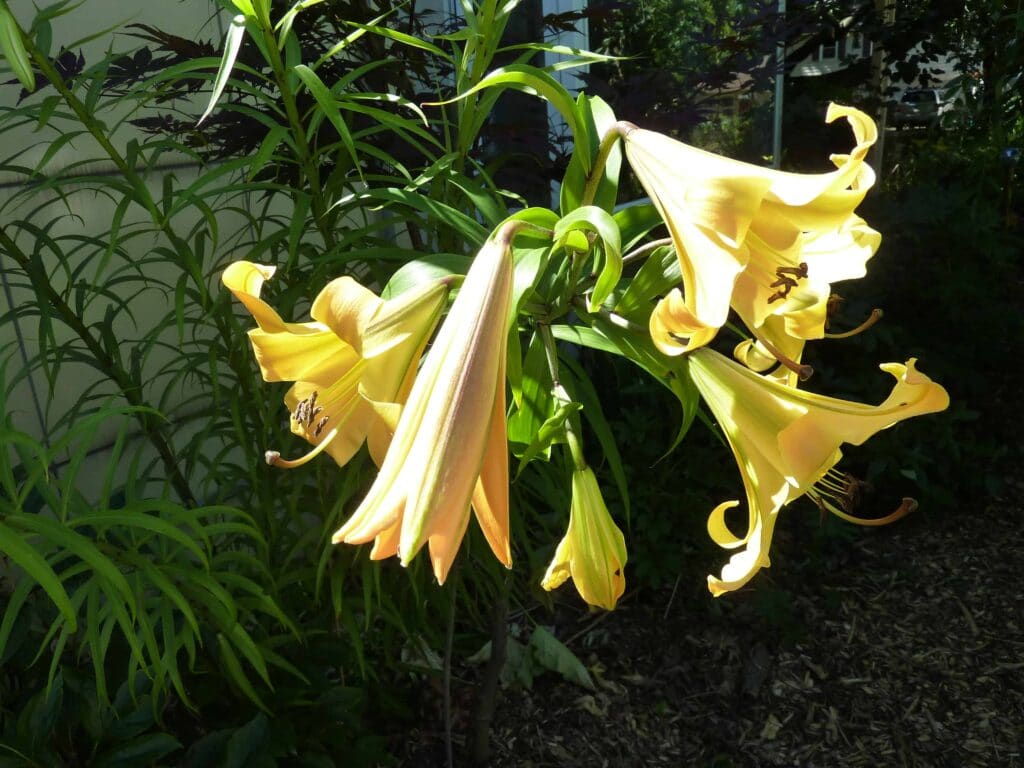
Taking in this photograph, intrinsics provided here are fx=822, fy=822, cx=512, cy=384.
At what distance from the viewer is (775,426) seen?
630 mm

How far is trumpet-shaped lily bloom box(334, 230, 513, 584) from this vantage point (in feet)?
1.47

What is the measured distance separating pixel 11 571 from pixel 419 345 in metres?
1.15

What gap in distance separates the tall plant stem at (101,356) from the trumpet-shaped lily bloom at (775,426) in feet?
2.56

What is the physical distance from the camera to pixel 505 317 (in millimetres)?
528

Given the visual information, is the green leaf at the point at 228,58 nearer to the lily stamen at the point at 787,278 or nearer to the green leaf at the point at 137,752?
the lily stamen at the point at 787,278

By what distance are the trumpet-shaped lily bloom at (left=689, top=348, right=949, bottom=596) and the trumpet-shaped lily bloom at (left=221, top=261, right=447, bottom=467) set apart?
245mm

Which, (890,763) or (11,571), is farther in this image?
(890,763)

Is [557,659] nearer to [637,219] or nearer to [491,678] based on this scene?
[491,678]

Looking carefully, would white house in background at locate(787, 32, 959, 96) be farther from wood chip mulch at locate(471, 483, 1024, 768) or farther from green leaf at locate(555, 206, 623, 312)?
green leaf at locate(555, 206, 623, 312)

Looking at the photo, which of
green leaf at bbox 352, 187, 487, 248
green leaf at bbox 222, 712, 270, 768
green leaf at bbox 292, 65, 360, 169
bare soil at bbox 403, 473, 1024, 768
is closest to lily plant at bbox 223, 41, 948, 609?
green leaf at bbox 352, 187, 487, 248

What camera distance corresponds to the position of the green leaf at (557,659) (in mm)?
1908

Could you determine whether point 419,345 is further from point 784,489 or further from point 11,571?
point 11,571

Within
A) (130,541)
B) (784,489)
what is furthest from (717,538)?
(130,541)

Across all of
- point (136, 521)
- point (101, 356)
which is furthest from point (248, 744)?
point (101, 356)
